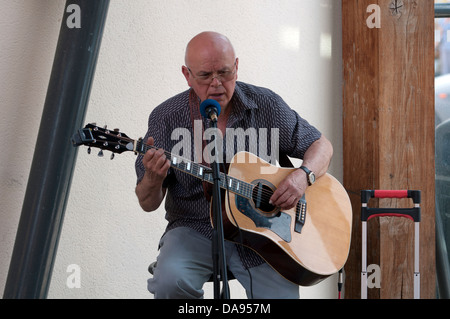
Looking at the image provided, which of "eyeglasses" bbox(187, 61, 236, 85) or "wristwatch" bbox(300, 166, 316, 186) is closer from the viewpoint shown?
"eyeglasses" bbox(187, 61, 236, 85)

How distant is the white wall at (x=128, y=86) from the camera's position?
7.53 ft

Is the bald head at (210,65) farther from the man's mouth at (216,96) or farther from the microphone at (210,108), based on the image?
the microphone at (210,108)

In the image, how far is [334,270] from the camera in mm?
2188

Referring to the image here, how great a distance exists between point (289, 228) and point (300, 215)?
0.10 meters

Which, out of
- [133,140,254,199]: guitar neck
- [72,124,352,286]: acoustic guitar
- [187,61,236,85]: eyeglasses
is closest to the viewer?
[133,140,254,199]: guitar neck

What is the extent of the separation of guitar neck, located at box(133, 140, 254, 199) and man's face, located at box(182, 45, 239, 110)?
0.33 metres

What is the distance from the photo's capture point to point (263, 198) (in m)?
2.16

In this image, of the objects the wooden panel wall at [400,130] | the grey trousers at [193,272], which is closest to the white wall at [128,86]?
the wooden panel wall at [400,130]

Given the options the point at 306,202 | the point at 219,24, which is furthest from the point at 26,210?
the point at 219,24

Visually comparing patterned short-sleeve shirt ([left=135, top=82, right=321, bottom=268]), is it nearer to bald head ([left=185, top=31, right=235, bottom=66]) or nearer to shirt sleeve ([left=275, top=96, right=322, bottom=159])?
shirt sleeve ([left=275, top=96, right=322, bottom=159])

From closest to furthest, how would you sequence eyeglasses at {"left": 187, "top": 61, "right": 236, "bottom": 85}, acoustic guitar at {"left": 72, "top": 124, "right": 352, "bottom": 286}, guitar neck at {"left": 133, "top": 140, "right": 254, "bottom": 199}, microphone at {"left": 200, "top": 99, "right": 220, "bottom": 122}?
microphone at {"left": 200, "top": 99, "right": 220, "bottom": 122} < guitar neck at {"left": 133, "top": 140, "right": 254, "bottom": 199} < acoustic guitar at {"left": 72, "top": 124, "right": 352, "bottom": 286} < eyeglasses at {"left": 187, "top": 61, "right": 236, "bottom": 85}

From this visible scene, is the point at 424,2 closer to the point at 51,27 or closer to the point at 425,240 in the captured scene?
the point at 425,240

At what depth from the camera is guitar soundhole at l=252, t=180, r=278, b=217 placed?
212cm

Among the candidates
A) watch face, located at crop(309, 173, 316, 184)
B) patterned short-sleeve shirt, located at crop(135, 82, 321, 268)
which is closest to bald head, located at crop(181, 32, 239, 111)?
patterned short-sleeve shirt, located at crop(135, 82, 321, 268)
